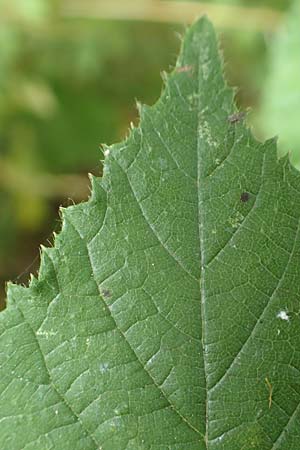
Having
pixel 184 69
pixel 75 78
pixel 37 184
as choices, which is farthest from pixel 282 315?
pixel 75 78

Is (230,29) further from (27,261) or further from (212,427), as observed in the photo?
(212,427)

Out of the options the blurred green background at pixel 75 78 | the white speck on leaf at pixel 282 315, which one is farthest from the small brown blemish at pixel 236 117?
the blurred green background at pixel 75 78

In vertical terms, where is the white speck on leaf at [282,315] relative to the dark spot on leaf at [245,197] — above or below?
below

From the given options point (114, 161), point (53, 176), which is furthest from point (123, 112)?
point (114, 161)

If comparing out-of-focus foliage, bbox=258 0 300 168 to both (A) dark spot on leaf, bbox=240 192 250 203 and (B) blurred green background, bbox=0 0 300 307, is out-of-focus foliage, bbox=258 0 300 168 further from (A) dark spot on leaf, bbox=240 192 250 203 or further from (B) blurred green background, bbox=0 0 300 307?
(A) dark spot on leaf, bbox=240 192 250 203

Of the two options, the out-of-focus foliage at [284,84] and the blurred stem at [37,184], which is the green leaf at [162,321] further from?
the blurred stem at [37,184]

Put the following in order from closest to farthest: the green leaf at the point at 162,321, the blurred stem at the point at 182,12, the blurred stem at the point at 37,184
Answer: the green leaf at the point at 162,321 < the blurred stem at the point at 182,12 < the blurred stem at the point at 37,184

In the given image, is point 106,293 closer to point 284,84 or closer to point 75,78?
point 284,84
